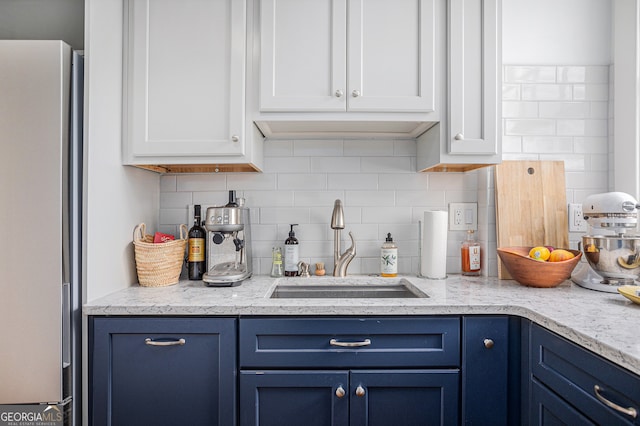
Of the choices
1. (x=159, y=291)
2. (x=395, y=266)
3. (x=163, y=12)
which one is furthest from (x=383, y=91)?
(x=159, y=291)

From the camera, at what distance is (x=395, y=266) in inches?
74.2

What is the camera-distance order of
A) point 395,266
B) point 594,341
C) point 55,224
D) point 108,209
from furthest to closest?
point 395,266 < point 108,209 < point 55,224 < point 594,341

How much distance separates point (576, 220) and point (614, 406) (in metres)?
1.23

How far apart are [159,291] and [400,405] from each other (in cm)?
106

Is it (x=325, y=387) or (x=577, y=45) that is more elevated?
(x=577, y=45)

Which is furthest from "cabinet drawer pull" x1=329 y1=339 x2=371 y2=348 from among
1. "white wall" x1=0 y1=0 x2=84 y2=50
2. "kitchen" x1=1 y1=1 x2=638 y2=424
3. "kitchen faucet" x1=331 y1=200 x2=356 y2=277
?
"white wall" x1=0 y1=0 x2=84 y2=50

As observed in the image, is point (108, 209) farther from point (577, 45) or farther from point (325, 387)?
point (577, 45)

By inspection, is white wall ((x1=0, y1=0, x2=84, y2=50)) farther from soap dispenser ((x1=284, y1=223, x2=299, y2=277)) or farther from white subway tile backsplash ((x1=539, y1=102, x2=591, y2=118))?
white subway tile backsplash ((x1=539, y1=102, x2=591, y2=118))

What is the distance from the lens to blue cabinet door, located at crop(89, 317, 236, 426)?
1.33 metres

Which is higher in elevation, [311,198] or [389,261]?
[311,198]

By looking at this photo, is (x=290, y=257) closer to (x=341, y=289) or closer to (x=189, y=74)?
(x=341, y=289)

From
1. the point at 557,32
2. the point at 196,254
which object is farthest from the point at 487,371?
the point at 557,32

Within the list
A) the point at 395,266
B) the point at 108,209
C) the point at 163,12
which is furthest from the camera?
the point at 395,266

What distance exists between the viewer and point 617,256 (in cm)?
150
